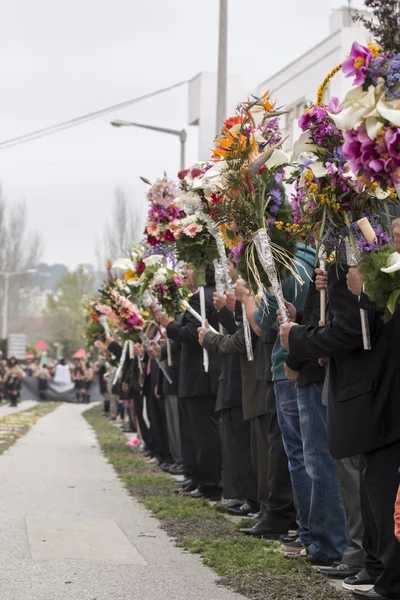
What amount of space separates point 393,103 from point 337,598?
3.13m

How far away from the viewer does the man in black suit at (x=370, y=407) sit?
6.11m

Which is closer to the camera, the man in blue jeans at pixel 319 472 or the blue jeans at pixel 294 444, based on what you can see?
the man in blue jeans at pixel 319 472

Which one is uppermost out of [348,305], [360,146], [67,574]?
[360,146]

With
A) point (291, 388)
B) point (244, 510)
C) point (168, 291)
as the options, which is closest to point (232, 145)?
point (291, 388)

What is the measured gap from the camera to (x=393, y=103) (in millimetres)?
4340

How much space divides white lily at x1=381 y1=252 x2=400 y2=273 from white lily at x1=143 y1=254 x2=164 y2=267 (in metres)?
7.79

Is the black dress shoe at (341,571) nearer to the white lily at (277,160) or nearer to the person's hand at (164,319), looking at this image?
the white lily at (277,160)

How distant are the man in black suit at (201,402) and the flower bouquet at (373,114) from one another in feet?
24.2

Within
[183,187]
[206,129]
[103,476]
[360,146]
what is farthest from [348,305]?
[206,129]

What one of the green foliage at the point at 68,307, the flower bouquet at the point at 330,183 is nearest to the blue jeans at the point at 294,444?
the flower bouquet at the point at 330,183

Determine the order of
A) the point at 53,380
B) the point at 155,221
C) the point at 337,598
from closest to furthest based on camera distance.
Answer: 1. the point at 337,598
2. the point at 155,221
3. the point at 53,380

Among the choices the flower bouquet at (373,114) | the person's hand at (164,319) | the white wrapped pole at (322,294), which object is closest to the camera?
the flower bouquet at (373,114)

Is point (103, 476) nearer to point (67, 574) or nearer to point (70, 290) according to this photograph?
point (67, 574)

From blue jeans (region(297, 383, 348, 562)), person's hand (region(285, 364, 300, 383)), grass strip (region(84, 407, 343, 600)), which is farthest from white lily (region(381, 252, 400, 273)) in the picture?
blue jeans (region(297, 383, 348, 562))
